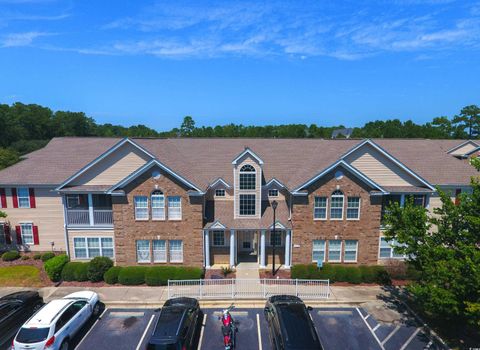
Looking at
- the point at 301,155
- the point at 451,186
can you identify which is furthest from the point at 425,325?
the point at 301,155

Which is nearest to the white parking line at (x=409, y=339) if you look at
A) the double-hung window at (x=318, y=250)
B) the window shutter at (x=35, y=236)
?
the double-hung window at (x=318, y=250)

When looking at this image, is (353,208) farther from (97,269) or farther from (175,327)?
(97,269)

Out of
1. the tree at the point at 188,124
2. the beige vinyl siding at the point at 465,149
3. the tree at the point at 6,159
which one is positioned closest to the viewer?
the tree at the point at 6,159

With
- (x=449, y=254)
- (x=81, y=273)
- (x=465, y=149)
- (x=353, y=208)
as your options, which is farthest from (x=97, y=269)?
(x=465, y=149)

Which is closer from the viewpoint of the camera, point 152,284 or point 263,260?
point 152,284

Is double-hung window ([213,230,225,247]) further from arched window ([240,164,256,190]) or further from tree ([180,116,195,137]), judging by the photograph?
tree ([180,116,195,137])

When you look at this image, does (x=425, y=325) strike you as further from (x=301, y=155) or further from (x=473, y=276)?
(x=301, y=155)

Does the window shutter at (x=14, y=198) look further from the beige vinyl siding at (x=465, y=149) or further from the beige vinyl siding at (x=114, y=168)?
the beige vinyl siding at (x=465, y=149)
